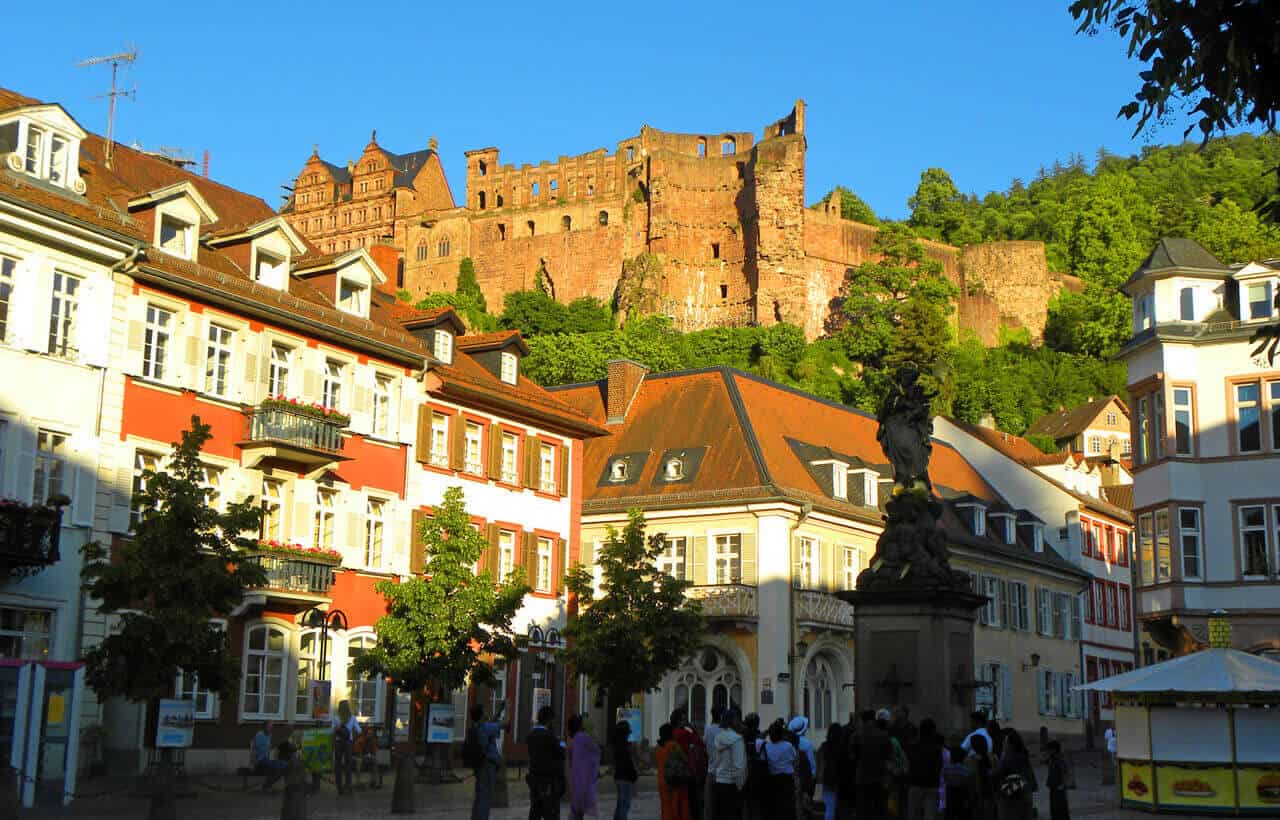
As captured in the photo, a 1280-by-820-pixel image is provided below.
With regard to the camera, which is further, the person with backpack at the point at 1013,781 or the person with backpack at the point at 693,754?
the person with backpack at the point at 693,754

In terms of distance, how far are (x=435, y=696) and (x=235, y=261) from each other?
34.9ft

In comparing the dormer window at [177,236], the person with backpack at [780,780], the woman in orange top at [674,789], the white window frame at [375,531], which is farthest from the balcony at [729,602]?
the woman in orange top at [674,789]

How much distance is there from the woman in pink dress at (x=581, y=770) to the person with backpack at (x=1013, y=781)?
15.3ft

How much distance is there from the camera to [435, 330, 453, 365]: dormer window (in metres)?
40.8

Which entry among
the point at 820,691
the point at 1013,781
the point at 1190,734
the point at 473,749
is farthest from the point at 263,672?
the point at 1013,781

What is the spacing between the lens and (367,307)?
125 feet

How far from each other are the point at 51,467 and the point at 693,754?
16.3m

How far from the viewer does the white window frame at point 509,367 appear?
43.7m

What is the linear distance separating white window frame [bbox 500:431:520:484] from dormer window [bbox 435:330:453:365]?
2646mm

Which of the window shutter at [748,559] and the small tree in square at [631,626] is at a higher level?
the window shutter at [748,559]

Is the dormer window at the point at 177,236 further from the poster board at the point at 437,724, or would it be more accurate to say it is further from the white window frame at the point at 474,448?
the poster board at the point at 437,724

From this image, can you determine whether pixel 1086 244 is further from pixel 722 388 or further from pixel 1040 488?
pixel 722 388

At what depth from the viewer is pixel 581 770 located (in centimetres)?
1873

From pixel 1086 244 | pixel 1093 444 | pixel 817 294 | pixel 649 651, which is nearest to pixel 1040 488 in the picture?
pixel 649 651
